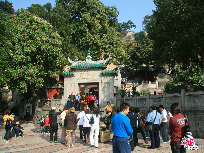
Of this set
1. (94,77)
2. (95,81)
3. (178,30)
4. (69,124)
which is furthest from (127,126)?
(94,77)

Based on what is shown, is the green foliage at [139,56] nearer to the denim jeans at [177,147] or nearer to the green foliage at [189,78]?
the green foliage at [189,78]

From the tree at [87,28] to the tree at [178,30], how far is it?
10981 mm

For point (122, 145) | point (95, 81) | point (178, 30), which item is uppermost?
point (178, 30)

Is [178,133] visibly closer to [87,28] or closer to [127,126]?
[127,126]

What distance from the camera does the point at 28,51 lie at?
71.4 ft

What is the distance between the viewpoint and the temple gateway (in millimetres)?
23953

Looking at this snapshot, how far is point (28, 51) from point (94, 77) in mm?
6588

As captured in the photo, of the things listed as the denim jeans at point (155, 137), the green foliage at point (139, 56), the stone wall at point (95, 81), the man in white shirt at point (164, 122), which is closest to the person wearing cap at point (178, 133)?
the denim jeans at point (155, 137)

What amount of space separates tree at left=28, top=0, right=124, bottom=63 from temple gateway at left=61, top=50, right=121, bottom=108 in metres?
6.67

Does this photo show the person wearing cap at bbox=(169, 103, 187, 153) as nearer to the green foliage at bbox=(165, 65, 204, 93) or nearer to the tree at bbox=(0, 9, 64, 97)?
the tree at bbox=(0, 9, 64, 97)

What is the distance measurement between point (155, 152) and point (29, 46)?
1561 centimetres

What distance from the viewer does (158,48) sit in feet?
69.7

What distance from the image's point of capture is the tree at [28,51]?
70.1ft

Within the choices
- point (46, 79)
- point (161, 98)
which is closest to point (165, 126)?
point (161, 98)
